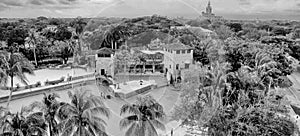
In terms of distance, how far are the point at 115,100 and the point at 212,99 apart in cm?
1103

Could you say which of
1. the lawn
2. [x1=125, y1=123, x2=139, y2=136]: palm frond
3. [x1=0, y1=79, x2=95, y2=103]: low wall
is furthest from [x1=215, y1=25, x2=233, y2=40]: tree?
[x1=125, y1=123, x2=139, y2=136]: palm frond

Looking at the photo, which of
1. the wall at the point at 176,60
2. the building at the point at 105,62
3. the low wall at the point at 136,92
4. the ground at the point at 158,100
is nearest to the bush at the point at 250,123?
the ground at the point at 158,100

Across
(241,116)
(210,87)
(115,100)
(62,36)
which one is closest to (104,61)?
(115,100)

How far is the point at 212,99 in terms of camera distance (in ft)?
45.7

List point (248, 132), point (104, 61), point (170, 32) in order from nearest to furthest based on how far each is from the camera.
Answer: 1. point (248, 132)
2. point (104, 61)
3. point (170, 32)

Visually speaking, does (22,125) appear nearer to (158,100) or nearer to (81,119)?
(81,119)

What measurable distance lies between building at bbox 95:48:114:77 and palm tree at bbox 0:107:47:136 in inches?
728

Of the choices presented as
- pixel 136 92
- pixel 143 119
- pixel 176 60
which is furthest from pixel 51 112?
pixel 176 60

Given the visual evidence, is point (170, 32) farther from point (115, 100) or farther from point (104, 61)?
point (115, 100)

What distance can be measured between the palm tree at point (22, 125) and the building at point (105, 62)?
60.7 feet

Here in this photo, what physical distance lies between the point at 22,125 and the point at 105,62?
19.3m

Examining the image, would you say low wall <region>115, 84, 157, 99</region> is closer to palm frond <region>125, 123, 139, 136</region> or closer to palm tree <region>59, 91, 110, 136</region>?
palm frond <region>125, 123, 139, 136</region>

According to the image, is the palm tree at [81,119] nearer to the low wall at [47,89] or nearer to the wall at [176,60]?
the low wall at [47,89]

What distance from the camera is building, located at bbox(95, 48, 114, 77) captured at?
28.5m
